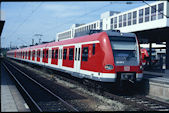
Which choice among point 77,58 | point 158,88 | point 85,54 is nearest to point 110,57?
point 85,54

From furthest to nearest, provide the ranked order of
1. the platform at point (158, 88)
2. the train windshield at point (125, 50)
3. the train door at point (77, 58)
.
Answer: the train door at point (77, 58) → the train windshield at point (125, 50) → the platform at point (158, 88)

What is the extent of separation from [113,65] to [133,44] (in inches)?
71.2

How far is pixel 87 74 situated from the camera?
39.4 ft

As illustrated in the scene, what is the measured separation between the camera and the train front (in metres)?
10.6

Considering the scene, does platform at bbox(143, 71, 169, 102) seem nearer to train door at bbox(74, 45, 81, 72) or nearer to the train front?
the train front

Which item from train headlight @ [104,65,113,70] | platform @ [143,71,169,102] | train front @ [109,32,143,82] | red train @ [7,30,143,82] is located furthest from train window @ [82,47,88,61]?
platform @ [143,71,169,102]

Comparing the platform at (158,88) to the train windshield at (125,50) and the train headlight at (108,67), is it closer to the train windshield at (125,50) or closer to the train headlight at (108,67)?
the train windshield at (125,50)

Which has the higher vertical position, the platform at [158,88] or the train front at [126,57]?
the train front at [126,57]

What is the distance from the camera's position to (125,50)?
→ 1109cm

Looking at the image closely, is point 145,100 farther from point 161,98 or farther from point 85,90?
point 85,90

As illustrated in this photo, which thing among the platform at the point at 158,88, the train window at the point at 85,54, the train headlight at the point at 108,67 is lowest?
the platform at the point at 158,88

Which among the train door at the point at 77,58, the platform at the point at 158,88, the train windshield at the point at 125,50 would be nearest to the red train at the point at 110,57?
the train windshield at the point at 125,50

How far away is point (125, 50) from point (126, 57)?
385 mm

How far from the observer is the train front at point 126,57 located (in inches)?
419
